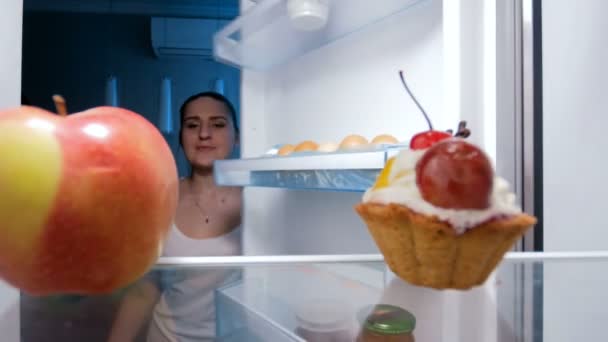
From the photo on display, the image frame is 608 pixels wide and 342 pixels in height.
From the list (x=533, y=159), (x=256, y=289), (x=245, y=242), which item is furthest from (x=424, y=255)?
(x=245, y=242)

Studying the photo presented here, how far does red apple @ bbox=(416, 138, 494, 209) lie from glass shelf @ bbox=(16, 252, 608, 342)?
0.14m

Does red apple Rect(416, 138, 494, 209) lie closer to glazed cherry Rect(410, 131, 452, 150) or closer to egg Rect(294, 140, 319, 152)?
glazed cherry Rect(410, 131, 452, 150)

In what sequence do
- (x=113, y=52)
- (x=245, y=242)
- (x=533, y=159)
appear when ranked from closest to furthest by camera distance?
(x=533, y=159)
(x=245, y=242)
(x=113, y=52)

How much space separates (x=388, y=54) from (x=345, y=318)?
0.56 m

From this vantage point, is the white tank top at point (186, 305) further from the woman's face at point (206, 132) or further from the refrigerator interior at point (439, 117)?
the woman's face at point (206, 132)

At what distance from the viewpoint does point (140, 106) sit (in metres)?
2.31

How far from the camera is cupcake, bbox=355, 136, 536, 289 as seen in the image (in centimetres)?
26

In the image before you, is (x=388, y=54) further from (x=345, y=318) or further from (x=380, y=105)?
(x=345, y=318)

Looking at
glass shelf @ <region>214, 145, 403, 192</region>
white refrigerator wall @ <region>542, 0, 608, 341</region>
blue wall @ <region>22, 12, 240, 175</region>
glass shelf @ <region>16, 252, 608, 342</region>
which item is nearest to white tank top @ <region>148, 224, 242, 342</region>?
glass shelf @ <region>16, 252, 608, 342</region>

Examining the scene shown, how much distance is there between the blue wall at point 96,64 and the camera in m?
2.20

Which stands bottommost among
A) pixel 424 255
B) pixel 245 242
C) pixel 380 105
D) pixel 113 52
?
pixel 245 242

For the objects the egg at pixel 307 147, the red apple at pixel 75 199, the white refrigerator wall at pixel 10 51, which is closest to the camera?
the red apple at pixel 75 199

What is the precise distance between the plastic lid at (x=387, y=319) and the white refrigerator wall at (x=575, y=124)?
1.16ft

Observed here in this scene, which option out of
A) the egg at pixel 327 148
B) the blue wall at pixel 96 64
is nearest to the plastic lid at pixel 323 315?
the egg at pixel 327 148
